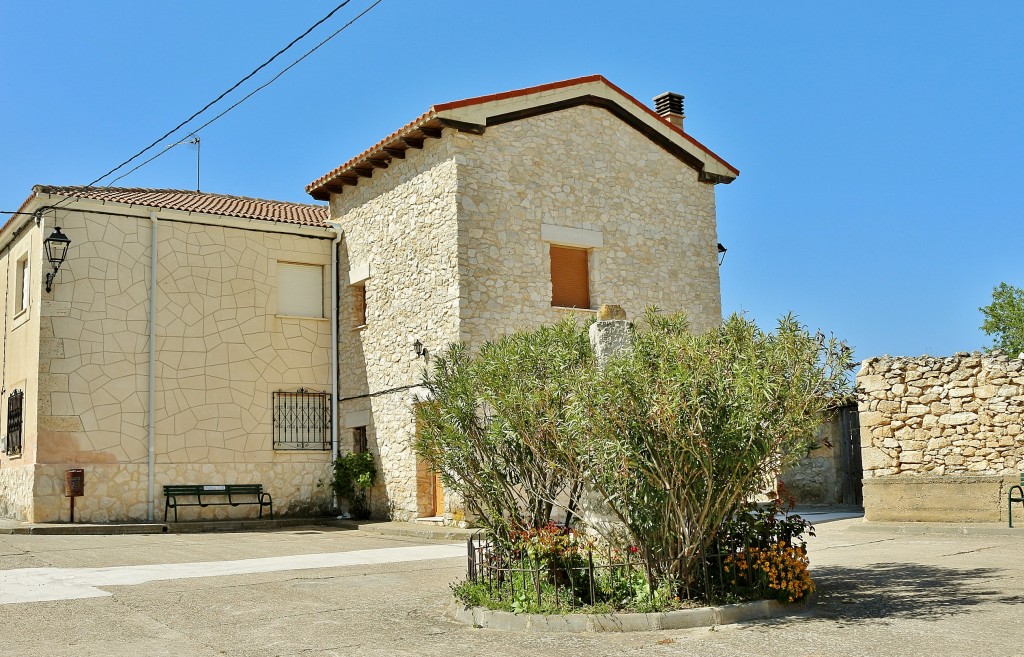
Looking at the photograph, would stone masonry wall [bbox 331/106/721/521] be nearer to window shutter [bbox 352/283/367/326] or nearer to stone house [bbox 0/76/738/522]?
stone house [bbox 0/76/738/522]

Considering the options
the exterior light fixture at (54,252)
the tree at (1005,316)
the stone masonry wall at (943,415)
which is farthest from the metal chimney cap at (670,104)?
the tree at (1005,316)

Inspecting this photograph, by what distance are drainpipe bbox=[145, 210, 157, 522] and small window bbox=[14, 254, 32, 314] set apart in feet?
7.00

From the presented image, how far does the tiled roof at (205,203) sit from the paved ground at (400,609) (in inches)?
287

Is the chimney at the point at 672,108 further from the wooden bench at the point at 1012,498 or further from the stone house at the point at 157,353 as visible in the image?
the wooden bench at the point at 1012,498

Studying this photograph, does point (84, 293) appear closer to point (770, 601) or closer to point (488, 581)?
point (488, 581)

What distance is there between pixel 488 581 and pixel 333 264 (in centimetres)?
1166

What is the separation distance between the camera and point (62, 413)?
50.9ft

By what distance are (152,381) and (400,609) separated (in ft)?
33.8

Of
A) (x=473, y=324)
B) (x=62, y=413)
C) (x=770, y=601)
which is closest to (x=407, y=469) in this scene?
(x=473, y=324)

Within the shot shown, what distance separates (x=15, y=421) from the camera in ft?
54.9

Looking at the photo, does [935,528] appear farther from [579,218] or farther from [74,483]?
[74,483]

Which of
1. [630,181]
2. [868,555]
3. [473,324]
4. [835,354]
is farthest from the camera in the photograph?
[630,181]

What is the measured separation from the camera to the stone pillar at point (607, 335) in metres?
7.75

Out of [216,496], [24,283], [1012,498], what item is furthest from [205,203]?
[1012,498]
